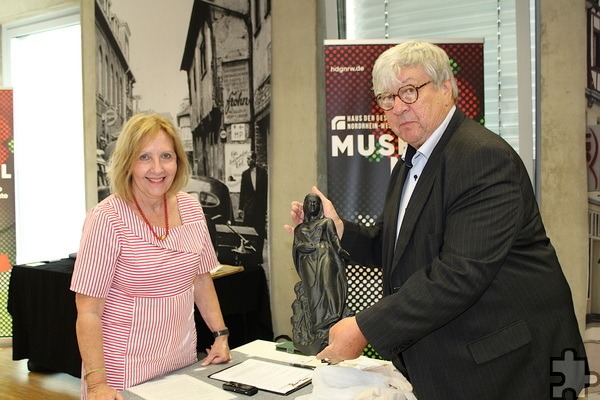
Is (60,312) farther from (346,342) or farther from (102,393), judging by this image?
(346,342)

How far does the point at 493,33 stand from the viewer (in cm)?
388

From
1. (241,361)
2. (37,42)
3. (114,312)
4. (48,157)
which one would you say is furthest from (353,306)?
(37,42)

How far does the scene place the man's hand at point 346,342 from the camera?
1407mm

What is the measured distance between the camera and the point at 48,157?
581cm

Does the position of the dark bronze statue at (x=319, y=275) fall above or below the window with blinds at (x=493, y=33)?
below

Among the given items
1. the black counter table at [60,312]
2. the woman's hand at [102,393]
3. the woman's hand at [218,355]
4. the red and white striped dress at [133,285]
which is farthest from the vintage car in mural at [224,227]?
the woman's hand at [102,393]

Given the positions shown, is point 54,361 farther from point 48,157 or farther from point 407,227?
point 407,227

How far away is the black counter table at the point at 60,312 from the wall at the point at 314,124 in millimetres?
198

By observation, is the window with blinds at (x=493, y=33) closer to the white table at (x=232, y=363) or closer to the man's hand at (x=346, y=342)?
the white table at (x=232, y=363)

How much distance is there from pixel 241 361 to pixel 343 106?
175 cm

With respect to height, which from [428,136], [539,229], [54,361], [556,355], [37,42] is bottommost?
[54,361]

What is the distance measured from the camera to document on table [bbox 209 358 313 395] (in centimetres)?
178

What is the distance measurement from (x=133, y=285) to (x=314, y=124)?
102 inches

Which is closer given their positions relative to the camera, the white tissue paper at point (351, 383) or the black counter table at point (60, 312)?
the white tissue paper at point (351, 383)
